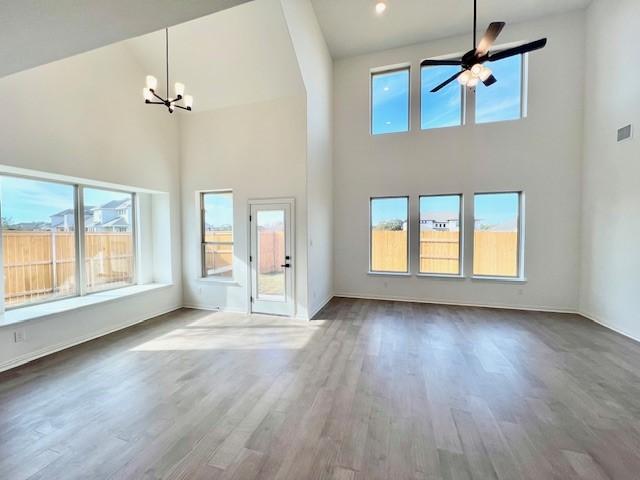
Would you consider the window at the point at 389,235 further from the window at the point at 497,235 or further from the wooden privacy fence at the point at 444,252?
the window at the point at 497,235

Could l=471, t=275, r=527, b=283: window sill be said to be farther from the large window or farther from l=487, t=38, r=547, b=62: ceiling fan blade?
the large window

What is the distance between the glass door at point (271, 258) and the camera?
4781 mm

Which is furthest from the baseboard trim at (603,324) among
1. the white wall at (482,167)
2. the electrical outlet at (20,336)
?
the electrical outlet at (20,336)

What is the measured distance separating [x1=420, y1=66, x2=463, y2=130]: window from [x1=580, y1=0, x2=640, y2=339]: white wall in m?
2.09

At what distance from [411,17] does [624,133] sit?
158 inches

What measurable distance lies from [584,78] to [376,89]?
12.4 feet

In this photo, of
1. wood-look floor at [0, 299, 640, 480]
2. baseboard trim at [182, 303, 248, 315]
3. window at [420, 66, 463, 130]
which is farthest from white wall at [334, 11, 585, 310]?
baseboard trim at [182, 303, 248, 315]

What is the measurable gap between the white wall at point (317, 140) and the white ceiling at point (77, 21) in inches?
113

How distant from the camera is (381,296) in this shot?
6059 mm

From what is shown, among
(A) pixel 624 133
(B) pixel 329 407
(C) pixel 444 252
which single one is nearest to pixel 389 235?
(C) pixel 444 252

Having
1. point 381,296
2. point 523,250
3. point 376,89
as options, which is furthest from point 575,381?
point 376,89

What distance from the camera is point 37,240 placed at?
12.2 ft

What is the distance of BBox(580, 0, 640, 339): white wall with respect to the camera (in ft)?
12.5

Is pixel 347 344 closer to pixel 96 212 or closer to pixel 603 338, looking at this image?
pixel 603 338
